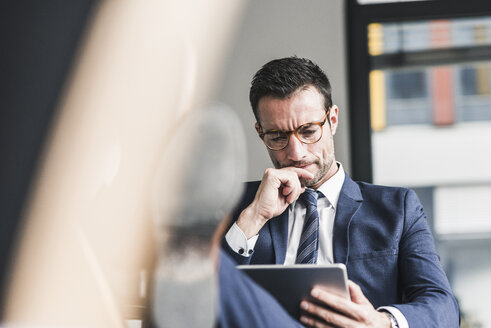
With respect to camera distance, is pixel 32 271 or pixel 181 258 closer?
pixel 181 258

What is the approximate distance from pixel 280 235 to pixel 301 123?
279mm

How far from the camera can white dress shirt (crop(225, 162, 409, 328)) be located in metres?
1.36

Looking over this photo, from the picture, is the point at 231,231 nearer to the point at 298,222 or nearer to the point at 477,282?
the point at 298,222

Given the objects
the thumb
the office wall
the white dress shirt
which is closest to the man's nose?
the white dress shirt

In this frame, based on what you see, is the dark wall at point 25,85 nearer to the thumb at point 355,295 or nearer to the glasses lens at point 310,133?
the glasses lens at point 310,133

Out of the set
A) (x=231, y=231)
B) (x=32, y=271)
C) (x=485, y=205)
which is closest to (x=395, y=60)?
(x=485, y=205)

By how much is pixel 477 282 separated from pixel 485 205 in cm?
33

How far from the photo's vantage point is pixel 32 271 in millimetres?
2047

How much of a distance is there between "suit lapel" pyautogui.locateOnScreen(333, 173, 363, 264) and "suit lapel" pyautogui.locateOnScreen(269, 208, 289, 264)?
0.12m

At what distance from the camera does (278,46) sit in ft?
8.02

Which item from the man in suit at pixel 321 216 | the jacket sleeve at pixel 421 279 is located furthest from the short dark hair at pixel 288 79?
the jacket sleeve at pixel 421 279

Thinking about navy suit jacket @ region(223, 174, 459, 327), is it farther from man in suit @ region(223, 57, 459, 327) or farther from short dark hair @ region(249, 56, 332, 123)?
short dark hair @ region(249, 56, 332, 123)

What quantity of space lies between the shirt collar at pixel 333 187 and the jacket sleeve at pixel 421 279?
17 cm

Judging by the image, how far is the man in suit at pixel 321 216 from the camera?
1.32m
